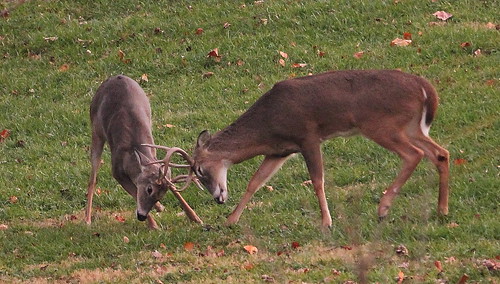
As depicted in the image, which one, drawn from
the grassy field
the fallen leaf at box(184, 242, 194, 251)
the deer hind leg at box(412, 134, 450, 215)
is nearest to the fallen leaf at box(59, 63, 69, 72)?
the grassy field

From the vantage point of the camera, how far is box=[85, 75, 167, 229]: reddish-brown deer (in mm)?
10188

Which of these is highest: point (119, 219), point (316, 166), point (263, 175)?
point (316, 166)

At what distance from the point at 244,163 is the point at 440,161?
301 cm

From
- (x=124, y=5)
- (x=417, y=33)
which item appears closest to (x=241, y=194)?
(x=417, y=33)

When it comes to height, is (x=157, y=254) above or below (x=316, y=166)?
below

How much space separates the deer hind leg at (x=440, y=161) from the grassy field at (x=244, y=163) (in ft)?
0.54

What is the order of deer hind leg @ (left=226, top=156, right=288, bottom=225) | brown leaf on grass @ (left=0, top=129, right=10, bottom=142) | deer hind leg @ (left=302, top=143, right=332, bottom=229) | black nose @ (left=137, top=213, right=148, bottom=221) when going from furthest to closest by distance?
1. brown leaf on grass @ (left=0, top=129, right=10, bottom=142)
2. deer hind leg @ (left=226, top=156, right=288, bottom=225)
3. black nose @ (left=137, top=213, right=148, bottom=221)
4. deer hind leg @ (left=302, top=143, right=332, bottom=229)

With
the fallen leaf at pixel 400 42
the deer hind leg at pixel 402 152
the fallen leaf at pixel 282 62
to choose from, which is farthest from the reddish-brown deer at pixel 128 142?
the fallen leaf at pixel 400 42

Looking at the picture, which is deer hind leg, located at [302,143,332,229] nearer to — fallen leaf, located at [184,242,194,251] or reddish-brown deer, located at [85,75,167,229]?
fallen leaf, located at [184,242,194,251]

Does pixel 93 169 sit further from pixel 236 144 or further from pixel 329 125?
pixel 329 125

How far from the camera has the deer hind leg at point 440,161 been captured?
930cm

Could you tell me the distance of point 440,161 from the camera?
9.57 meters

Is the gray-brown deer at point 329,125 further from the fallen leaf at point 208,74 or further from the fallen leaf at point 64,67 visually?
the fallen leaf at point 64,67

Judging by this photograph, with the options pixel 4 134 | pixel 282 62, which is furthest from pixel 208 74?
pixel 4 134
